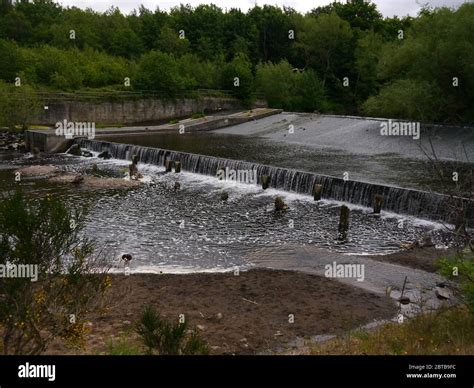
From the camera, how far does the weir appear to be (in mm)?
A: 21922

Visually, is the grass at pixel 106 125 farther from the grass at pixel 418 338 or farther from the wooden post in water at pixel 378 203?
the grass at pixel 418 338

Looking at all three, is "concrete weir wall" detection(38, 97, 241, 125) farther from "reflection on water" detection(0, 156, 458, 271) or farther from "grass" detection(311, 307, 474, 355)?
"grass" detection(311, 307, 474, 355)

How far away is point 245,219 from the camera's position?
22.9 meters

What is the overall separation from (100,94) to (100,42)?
95.2 feet

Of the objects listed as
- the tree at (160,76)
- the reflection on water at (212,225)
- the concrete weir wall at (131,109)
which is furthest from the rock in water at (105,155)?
the tree at (160,76)

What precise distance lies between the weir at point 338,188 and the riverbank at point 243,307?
180 inches

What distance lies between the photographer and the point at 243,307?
Result: 13281 mm

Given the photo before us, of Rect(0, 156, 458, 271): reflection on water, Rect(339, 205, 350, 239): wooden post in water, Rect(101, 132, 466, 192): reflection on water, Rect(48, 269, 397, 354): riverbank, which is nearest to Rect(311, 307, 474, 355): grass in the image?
Rect(48, 269, 397, 354): riverbank

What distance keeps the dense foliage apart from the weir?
65.1 ft

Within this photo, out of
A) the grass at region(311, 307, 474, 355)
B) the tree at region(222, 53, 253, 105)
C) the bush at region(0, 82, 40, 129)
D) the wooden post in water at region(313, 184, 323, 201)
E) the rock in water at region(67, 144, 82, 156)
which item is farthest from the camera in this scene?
the tree at region(222, 53, 253, 105)

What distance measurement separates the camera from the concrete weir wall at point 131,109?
5541cm

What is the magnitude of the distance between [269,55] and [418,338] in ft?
269
